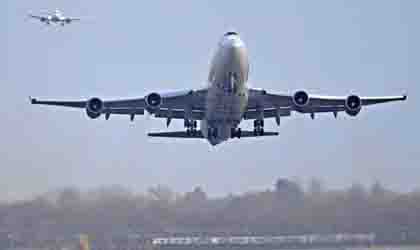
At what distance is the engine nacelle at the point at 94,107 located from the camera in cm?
5484

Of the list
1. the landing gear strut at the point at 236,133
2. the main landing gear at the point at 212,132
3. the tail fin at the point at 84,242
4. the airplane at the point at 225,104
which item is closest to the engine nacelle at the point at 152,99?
the airplane at the point at 225,104

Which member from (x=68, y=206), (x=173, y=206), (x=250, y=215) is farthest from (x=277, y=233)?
(x=68, y=206)

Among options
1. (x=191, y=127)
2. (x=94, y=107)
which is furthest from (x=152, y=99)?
(x=191, y=127)

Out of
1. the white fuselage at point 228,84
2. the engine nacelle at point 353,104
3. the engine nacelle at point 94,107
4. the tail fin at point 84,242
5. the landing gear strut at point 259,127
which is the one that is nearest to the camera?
the tail fin at point 84,242

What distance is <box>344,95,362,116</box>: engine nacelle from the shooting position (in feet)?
182

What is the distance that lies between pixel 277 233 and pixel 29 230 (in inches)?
433

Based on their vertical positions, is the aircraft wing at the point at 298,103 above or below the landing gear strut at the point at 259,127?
above

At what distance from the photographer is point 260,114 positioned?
57344mm

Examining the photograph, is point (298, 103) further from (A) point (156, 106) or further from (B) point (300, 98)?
(A) point (156, 106)

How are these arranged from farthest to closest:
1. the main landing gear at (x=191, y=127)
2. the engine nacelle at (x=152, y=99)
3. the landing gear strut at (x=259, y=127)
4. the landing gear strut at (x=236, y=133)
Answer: the main landing gear at (x=191, y=127) < the landing gear strut at (x=259, y=127) < the landing gear strut at (x=236, y=133) < the engine nacelle at (x=152, y=99)

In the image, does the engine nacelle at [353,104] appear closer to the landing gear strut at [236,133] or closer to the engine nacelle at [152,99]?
the landing gear strut at [236,133]

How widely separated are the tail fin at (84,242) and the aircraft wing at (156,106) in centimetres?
549

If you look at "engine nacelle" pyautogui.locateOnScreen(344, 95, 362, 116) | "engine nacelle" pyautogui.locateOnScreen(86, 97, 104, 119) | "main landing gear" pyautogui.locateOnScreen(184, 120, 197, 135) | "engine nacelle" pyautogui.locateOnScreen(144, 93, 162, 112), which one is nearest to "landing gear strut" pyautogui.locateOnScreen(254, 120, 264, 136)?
"main landing gear" pyautogui.locateOnScreen(184, 120, 197, 135)

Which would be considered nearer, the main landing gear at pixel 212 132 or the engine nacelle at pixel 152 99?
the engine nacelle at pixel 152 99
